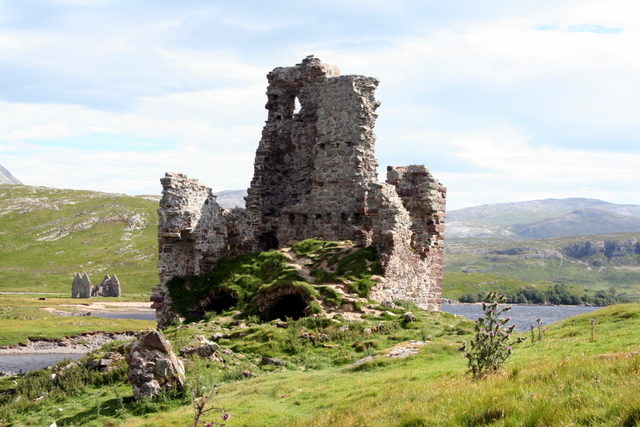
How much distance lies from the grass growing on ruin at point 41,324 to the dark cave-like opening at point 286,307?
36757 mm

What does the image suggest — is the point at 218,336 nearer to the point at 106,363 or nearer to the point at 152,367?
the point at 106,363

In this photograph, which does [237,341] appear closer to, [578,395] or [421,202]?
[421,202]

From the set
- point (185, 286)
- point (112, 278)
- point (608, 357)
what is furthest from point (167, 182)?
point (112, 278)

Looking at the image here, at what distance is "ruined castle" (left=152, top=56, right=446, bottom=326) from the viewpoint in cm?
3181

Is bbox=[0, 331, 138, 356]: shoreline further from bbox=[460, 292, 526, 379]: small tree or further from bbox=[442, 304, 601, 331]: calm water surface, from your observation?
bbox=[460, 292, 526, 379]: small tree

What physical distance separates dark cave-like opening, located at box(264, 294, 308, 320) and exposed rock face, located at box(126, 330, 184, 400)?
9680 mm

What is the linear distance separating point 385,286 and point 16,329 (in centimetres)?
4552

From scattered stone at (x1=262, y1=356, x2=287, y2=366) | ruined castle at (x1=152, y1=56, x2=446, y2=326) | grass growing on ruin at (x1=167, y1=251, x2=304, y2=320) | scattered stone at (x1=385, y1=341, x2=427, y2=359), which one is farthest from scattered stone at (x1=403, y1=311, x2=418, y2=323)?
grass growing on ruin at (x1=167, y1=251, x2=304, y2=320)

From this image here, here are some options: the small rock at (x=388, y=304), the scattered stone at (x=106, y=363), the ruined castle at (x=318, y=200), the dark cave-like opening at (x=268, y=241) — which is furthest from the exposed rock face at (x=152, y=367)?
the dark cave-like opening at (x=268, y=241)

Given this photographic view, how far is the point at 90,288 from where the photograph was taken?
120 metres

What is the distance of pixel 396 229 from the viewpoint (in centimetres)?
3027

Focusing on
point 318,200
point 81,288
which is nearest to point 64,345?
point 318,200

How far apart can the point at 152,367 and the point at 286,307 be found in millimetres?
11749

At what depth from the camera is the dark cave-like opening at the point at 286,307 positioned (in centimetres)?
2977
